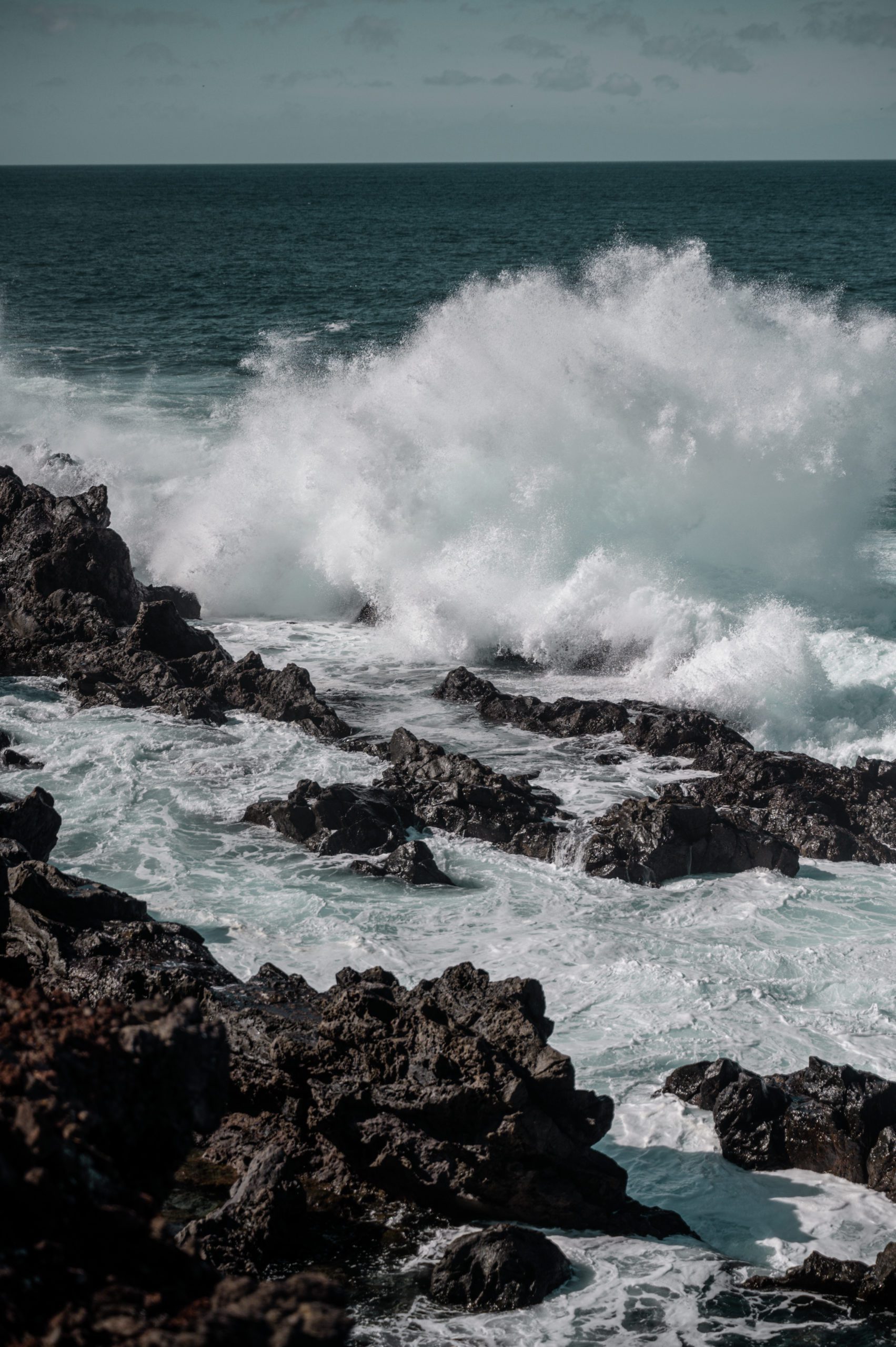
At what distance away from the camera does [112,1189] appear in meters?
4.00

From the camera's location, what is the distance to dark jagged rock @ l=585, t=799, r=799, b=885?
1243cm

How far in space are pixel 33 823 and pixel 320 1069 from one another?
4915 millimetres

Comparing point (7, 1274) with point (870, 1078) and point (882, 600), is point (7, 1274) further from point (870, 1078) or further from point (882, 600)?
point (882, 600)

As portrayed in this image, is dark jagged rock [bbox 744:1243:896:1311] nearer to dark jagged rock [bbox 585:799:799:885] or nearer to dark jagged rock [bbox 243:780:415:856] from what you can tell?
dark jagged rock [bbox 585:799:799:885]

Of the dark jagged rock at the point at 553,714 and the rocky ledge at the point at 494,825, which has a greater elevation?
the dark jagged rock at the point at 553,714

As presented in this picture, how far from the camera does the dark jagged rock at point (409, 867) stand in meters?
12.3

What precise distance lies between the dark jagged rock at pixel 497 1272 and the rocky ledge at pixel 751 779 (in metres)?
5.84

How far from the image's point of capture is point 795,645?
57.2ft

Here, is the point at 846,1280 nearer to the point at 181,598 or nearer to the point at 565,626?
the point at 565,626

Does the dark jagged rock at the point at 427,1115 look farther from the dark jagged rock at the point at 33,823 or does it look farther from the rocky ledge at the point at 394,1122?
the dark jagged rock at the point at 33,823

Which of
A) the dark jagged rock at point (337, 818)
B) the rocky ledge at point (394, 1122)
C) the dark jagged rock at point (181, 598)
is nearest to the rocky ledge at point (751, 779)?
the dark jagged rock at point (337, 818)

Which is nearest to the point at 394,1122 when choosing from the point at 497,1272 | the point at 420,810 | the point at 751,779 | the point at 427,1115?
the point at 427,1115

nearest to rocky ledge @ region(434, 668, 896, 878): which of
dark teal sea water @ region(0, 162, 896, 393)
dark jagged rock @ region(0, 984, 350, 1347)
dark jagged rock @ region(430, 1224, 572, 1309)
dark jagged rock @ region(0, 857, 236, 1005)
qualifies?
dark jagged rock @ region(0, 857, 236, 1005)

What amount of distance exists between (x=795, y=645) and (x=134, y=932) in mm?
10853
